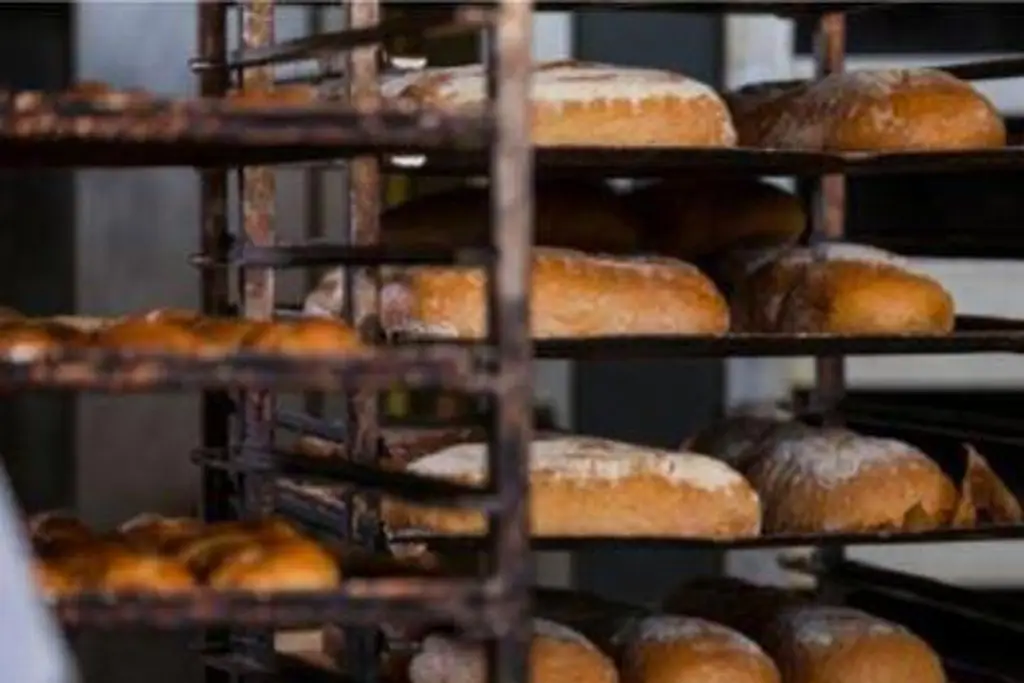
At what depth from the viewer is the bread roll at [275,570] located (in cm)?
234

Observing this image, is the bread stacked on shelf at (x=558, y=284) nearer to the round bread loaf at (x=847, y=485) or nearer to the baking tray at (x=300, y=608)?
the round bread loaf at (x=847, y=485)

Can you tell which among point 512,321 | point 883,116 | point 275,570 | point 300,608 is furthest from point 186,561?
point 883,116

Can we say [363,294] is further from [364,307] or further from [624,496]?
[624,496]

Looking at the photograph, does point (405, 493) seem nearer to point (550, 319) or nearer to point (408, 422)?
point (550, 319)

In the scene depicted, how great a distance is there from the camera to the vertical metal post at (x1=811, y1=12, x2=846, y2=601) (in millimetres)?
3816

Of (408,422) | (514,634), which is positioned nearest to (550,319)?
(408,422)

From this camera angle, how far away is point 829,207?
3873 mm

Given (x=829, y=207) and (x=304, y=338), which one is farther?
(x=829, y=207)

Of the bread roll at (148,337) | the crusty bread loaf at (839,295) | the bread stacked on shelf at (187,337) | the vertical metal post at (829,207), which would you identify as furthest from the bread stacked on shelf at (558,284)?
the bread roll at (148,337)

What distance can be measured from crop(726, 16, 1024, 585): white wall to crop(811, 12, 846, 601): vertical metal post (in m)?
0.97

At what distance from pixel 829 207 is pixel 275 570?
172 cm

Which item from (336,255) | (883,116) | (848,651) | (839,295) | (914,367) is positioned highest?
(883,116)

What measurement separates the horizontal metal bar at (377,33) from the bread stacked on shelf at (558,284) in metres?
0.37

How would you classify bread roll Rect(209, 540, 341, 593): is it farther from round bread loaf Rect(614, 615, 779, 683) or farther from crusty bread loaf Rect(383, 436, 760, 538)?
round bread loaf Rect(614, 615, 779, 683)
